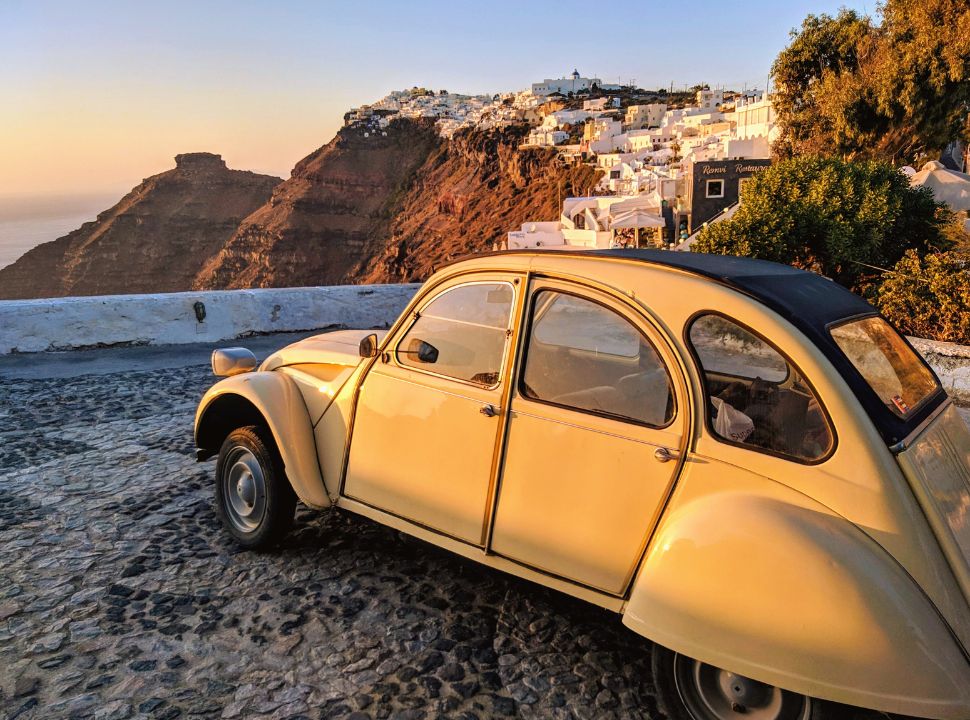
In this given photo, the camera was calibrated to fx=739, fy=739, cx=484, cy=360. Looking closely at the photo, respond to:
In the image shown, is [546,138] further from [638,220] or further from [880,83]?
[880,83]

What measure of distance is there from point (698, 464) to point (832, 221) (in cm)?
821

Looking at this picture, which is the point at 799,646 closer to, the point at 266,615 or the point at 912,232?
the point at 266,615

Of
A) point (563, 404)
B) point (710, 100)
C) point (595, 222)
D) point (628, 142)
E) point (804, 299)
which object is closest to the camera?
point (804, 299)

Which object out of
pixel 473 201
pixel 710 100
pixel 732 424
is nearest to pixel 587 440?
pixel 732 424

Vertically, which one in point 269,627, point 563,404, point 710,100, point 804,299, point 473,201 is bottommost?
point 269,627

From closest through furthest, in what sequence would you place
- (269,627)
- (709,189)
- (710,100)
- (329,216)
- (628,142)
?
(269,627) < (709,189) < (628,142) < (710,100) < (329,216)

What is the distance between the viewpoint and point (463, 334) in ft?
10.8

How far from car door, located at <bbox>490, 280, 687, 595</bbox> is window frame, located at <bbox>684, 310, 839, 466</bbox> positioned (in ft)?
0.26

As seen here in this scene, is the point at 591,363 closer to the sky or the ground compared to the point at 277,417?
closer to the sky

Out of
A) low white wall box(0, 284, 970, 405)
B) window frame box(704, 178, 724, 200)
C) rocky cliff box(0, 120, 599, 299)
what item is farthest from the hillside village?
low white wall box(0, 284, 970, 405)

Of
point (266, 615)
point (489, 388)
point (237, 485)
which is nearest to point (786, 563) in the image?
point (489, 388)

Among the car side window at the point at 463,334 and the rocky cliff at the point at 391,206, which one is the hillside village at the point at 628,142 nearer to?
the rocky cliff at the point at 391,206

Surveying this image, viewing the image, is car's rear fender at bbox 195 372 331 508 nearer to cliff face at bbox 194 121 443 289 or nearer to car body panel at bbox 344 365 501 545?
car body panel at bbox 344 365 501 545

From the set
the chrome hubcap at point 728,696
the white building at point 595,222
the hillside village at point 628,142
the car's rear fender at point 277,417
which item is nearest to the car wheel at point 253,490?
the car's rear fender at point 277,417
